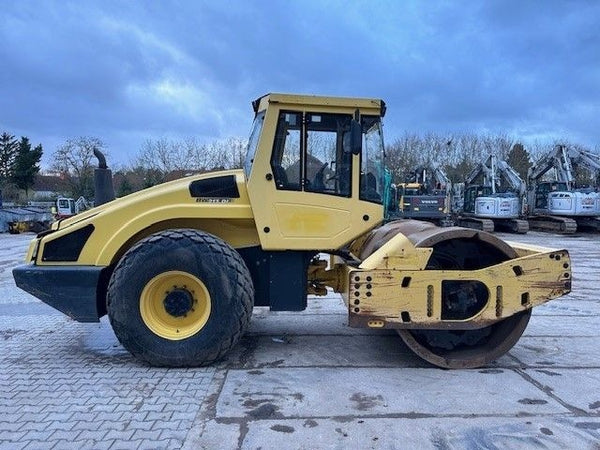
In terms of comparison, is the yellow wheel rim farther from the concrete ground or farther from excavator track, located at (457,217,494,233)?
excavator track, located at (457,217,494,233)

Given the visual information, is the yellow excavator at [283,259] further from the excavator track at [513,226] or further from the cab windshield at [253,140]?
the excavator track at [513,226]

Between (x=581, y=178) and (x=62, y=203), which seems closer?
(x=62, y=203)

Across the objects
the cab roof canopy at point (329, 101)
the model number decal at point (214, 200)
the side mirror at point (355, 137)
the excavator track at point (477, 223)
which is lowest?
the excavator track at point (477, 223)

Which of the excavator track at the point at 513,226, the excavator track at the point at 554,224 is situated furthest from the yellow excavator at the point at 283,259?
the excavator track at the point at 554,224

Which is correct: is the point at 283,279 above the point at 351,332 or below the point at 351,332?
above

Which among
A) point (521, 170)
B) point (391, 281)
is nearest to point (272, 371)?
point (391, 281)

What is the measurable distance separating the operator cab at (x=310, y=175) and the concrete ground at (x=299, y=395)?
1.31 m

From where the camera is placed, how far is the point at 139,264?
16.1 ft

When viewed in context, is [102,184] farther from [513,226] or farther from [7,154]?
[7,154]

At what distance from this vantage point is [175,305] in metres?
5.07

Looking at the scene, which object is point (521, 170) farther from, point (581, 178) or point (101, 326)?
point (101, 326)

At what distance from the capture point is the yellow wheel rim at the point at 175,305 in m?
5.01

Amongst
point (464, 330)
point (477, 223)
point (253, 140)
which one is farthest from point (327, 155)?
point (477, 223)

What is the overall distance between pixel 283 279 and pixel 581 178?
33204 millimetres
